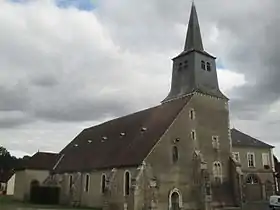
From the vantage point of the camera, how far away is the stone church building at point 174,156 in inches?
1266

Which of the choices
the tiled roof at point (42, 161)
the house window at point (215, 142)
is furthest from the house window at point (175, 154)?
the tiled roof at point (42, 161)

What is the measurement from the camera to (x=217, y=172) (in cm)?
3688

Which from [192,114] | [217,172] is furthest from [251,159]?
[192,114]

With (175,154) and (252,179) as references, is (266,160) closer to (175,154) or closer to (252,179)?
(252,179)

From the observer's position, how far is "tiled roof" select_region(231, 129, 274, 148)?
49.5 meters

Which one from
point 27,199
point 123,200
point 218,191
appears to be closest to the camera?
point 123,200

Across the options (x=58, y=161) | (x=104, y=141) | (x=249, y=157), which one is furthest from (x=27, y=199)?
(x=249, y=157)

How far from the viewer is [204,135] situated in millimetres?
36844

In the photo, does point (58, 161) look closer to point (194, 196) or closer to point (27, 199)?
point (27, 199)

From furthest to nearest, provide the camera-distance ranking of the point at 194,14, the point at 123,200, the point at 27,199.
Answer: the point at 27,199
the point at 194,14
the point at 123,200

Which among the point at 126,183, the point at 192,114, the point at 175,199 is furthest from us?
the point at 192,114

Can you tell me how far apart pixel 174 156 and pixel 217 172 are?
620cm

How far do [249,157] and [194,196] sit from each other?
1828 cm

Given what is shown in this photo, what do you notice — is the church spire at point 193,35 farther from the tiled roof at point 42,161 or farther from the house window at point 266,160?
the tiled roof at point 42,161
